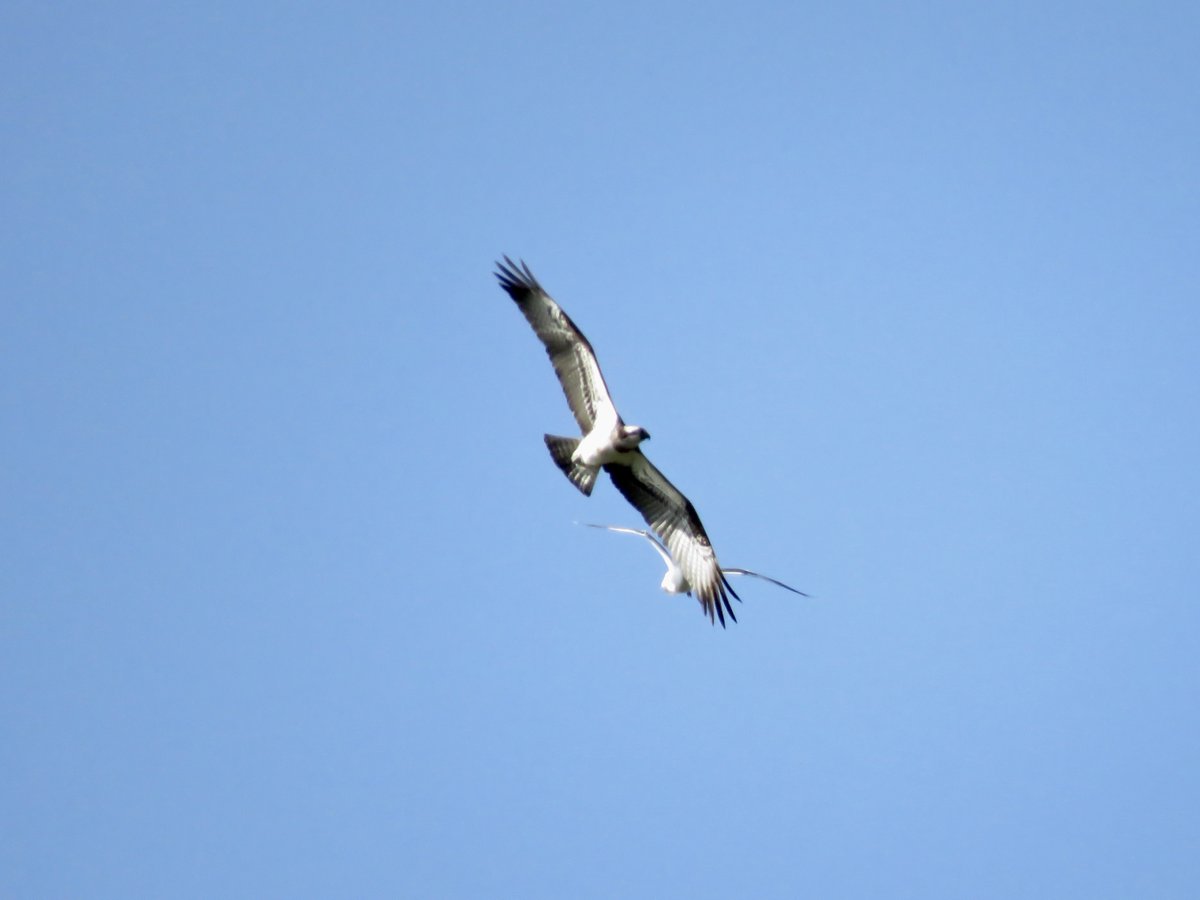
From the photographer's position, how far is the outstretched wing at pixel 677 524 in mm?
15938

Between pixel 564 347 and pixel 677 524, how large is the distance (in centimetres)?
240

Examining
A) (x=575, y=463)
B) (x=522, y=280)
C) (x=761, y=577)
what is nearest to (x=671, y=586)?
(x=761, y=577)

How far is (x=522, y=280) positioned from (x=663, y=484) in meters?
2.69

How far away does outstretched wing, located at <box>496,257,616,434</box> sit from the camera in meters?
15.5

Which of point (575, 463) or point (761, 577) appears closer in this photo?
point (761, 577)

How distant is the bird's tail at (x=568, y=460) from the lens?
51.6ft

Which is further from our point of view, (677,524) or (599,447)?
(677,524)

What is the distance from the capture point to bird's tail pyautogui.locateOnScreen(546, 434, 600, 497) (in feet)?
51.6

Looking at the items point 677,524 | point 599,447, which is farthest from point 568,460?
point 677,524

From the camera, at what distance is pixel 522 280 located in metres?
15.6

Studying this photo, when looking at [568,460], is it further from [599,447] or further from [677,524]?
[677,524]

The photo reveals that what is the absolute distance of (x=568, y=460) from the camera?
1575 centimetres

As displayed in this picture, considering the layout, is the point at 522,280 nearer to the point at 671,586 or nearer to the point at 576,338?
the point at 576,338

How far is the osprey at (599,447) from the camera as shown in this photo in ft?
50.7
